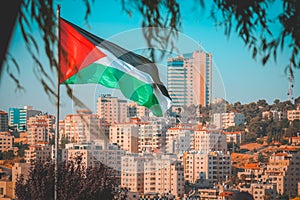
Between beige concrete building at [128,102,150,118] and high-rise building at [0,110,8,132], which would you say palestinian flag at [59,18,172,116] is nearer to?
beige concrete building at [128,102,150,118]

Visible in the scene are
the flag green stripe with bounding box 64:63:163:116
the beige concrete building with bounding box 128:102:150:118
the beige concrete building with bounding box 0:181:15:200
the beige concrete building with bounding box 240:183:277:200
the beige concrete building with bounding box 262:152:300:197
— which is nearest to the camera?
the flag green stripe with bounding box 64:63:163:116

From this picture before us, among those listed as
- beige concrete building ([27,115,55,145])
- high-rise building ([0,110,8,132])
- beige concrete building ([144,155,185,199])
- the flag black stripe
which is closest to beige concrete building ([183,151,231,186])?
beige concrete building ([144,155,185,199])

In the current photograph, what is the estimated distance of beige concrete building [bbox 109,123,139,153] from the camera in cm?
690

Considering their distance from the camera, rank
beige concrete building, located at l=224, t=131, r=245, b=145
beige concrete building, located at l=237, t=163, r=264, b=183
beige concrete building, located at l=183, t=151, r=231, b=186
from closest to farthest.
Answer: beige concrete building, located at l=237, t=163, r=264, b=183 < beige concrete building, located at l=183, t=151, r=231, b=186 < beige concrete building, located at l=224, t=131, r=245, b=145

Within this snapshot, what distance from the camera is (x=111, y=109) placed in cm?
624

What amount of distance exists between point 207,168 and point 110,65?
1562 centimetres

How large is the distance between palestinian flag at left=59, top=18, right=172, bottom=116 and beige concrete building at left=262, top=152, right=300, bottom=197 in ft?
40.5

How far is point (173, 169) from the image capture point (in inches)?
800

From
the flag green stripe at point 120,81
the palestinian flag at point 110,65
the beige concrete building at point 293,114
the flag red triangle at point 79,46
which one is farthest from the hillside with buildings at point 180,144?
the flag red triangle at point 79,46

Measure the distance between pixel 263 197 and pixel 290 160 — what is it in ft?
11.1

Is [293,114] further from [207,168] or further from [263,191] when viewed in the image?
[263,191]

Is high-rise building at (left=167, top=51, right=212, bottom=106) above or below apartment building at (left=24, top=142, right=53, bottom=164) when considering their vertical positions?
above

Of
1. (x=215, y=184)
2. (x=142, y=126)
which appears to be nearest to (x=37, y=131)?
(x=215, y=184)

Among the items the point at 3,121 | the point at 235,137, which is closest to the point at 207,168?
the point at 235,137
